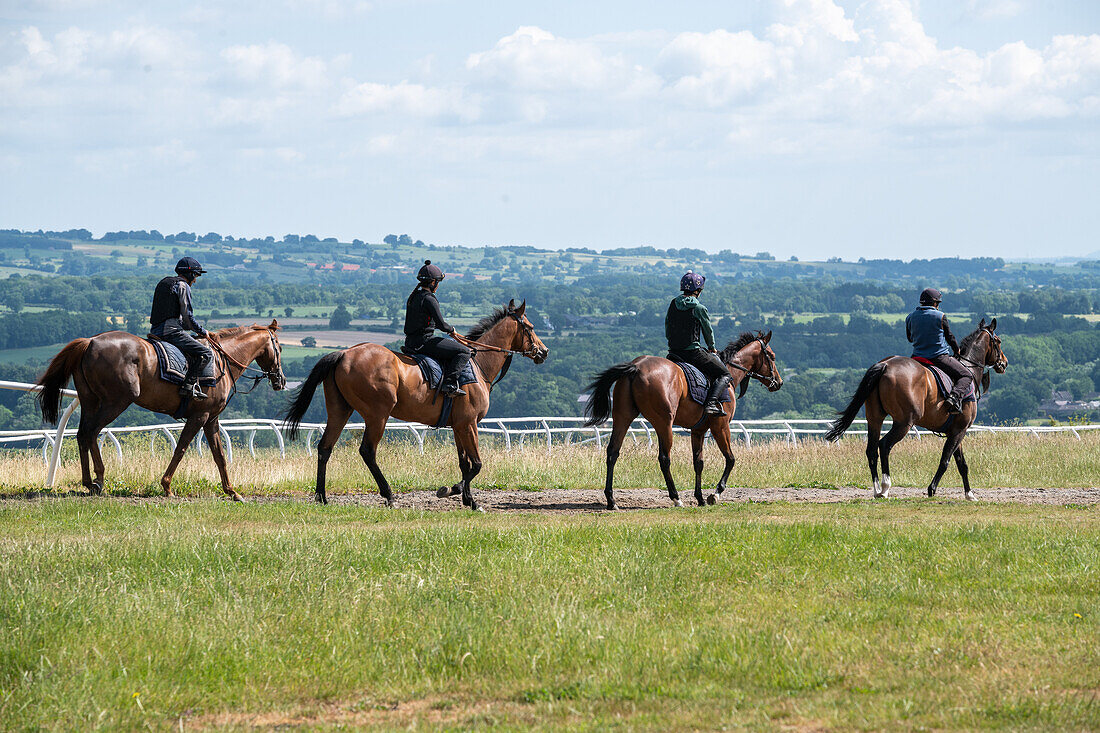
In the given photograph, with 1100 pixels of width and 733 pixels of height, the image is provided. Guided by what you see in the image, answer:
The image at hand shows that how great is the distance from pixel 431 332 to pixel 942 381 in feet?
21.2

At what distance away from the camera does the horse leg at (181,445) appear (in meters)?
13.8

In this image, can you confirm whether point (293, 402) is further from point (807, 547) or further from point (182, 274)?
point (807, 547)

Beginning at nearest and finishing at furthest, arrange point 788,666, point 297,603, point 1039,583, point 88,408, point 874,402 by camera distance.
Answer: point 788,666 → point 297,603 → point 1039,583 → point 88,408 → point 874,402

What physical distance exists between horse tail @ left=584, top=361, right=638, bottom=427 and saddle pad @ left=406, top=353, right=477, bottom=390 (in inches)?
54.1

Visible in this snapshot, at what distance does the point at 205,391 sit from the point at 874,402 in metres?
8.02

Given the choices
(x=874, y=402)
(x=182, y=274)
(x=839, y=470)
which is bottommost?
(x=839, y=470)

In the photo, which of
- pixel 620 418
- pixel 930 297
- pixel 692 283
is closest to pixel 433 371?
pixel 620 418

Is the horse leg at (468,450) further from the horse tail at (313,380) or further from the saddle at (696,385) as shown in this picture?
the saddle at (696,385)

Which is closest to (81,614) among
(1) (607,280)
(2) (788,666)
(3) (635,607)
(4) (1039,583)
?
(3) (635,607)

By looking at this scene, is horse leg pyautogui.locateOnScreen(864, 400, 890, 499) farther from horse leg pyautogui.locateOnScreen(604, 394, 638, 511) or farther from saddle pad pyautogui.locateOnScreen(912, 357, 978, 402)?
horse leg pyautogui.locateOnScreen(604, 394, 638, 511)

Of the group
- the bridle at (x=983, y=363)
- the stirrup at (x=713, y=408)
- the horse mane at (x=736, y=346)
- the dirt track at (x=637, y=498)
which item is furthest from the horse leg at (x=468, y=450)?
the bridle at (x=983, y=363)

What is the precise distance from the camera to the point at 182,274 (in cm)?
1415

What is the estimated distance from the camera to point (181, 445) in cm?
1387

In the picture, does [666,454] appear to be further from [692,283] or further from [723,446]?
[692,283]
